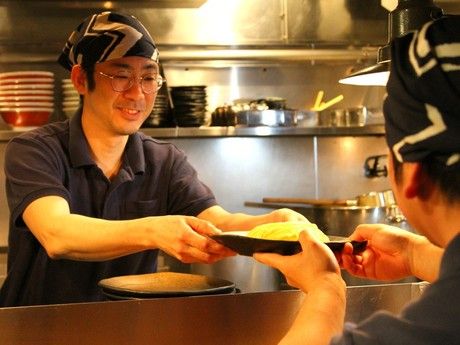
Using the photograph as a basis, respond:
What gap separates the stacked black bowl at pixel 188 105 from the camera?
3682 millimetres

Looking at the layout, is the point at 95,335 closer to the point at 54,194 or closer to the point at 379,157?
the point at 54,194

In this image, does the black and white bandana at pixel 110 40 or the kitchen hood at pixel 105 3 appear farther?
the kitchen hood at pixel 105 3

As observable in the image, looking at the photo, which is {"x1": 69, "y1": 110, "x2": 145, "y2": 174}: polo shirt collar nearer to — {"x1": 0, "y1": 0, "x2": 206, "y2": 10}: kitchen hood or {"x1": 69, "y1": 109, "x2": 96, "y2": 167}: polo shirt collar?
{"x1": 69, "y1": 109, "x2": 96, "y2": 167}: polo shirt collar

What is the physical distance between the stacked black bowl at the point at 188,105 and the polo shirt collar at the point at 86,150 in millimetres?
1090

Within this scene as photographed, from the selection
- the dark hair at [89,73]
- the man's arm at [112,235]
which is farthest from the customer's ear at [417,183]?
the dark hair at [89,73]

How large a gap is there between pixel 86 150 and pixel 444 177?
63.1 inches

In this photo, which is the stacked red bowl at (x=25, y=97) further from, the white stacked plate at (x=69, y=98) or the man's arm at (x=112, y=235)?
the man's arm at (x=112, y=235)

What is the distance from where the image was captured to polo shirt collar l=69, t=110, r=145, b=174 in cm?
237

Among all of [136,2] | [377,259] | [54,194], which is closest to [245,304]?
[377,259]

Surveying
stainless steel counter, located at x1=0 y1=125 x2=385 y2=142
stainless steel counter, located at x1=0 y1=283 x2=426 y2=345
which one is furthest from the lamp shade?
stainless steel counter, located at x1=0 y1=125 x2=385 y2=142

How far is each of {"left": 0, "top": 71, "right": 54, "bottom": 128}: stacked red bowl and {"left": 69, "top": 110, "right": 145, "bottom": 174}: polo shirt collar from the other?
3.73ft

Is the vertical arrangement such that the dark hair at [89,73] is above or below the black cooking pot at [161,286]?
above

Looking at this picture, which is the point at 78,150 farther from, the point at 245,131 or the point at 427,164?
the point at 427,164

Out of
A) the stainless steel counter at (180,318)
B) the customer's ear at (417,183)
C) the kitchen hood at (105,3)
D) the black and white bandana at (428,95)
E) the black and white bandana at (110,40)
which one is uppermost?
the kitchen hood at (105,3)
